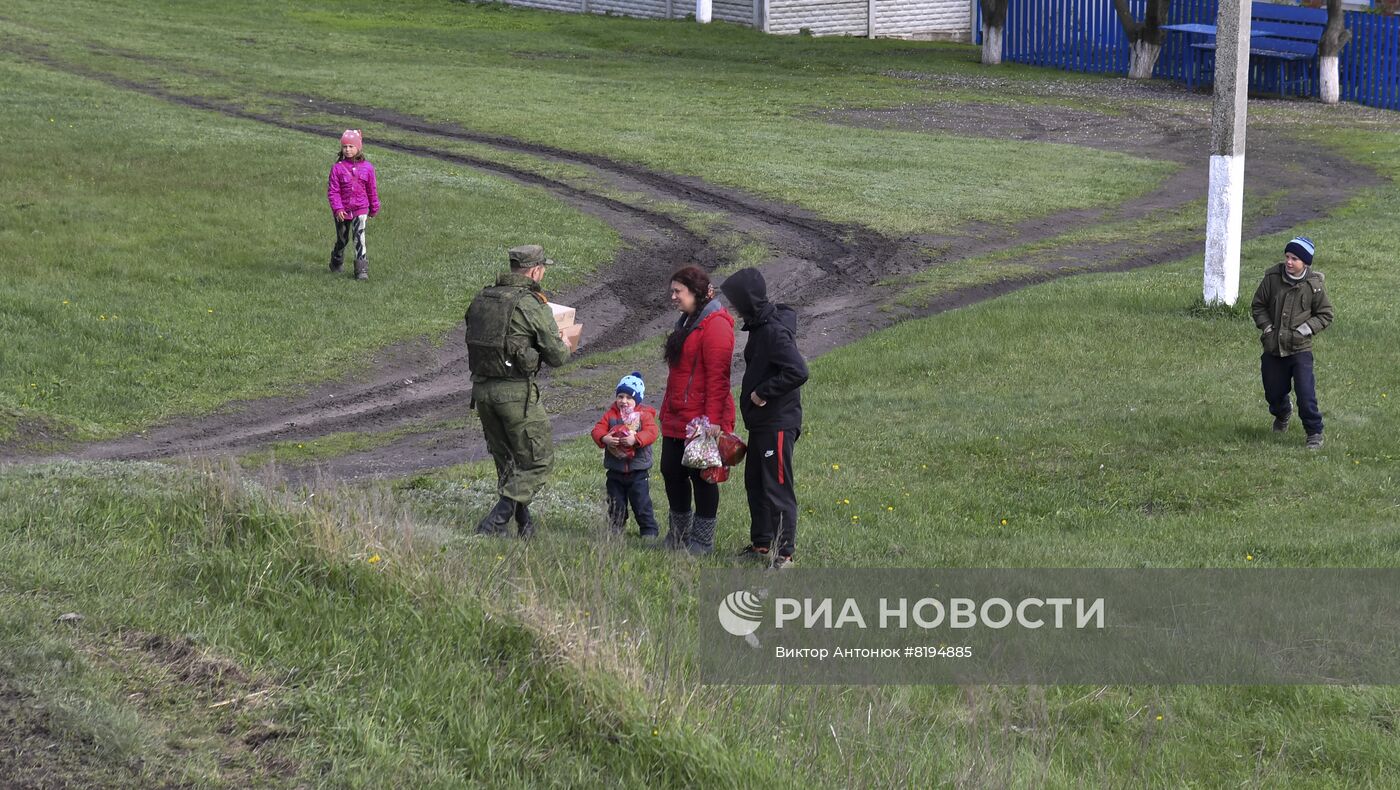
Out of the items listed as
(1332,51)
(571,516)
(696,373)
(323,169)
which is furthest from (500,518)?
(1332,51)

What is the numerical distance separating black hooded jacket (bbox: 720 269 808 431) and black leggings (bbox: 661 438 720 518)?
0.49 meters

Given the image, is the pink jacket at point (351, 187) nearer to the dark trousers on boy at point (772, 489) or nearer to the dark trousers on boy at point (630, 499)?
the dark trousers on boy at point (630, 499)

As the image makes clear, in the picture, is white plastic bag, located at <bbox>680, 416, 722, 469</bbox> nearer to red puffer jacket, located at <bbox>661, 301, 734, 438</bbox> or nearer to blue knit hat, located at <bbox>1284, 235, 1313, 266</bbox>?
red puffer jacket, located at <bbox>661, 301, 734, 438</bbox>

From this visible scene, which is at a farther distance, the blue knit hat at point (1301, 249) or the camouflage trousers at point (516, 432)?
the blue knit hat at point (1301, 249)

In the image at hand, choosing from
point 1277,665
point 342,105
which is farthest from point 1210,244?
point 342,105

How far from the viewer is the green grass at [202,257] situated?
15.4 m

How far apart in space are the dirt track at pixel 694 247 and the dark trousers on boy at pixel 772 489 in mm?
2869

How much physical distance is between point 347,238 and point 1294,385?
12.2 m

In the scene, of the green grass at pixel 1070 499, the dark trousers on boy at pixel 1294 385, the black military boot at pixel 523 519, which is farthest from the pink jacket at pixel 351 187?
the dark trousers on boy at pixel 1294 385

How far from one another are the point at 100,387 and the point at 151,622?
30.5 feet

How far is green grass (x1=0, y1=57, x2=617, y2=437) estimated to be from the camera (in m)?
15.4

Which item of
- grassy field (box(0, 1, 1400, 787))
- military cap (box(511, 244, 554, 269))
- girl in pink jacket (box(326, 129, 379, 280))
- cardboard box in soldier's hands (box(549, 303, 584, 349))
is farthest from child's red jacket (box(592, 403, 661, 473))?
girl in pink jacket (box(326, 129, 379, 280))

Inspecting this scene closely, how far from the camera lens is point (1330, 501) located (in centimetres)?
1055

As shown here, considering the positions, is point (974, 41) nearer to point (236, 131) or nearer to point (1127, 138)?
point (1127, 138)
